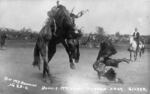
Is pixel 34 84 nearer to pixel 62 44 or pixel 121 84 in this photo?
pixel 62 44

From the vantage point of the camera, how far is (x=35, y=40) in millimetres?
3809

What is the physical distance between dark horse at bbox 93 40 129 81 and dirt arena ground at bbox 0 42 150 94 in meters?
0.03

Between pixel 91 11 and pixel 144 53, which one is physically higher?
pixel 91 11

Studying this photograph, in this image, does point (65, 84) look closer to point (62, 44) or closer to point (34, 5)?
point (62, 44)

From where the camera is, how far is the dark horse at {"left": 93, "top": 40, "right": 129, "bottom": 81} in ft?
12.4

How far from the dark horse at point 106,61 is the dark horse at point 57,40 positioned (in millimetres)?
171

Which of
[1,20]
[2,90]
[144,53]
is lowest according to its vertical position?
[2,90]

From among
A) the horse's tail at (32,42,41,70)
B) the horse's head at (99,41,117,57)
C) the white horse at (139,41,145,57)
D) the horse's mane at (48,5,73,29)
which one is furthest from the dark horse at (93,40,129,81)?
the horse's tail at (32,42,41,70)

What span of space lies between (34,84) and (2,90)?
0.25 metres

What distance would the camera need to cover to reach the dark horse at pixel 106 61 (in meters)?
3.79

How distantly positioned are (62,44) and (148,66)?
0.69 metres

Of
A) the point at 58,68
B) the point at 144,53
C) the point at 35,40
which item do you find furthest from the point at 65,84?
the point at 144,53

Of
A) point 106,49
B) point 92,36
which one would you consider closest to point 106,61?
point 106,49

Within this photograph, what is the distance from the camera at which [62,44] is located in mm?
3785
